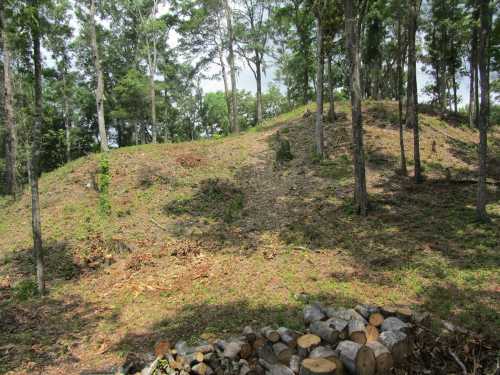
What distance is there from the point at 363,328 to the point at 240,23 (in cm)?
2908

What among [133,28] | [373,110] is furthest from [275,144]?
[133,28]

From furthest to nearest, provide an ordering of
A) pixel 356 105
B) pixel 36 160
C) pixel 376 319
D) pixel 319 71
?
pixel 319 71, pixel 356 105, pixel 36 160, pixel 376 319

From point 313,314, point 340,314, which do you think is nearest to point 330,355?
point 340,314

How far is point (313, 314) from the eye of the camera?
5918 mm

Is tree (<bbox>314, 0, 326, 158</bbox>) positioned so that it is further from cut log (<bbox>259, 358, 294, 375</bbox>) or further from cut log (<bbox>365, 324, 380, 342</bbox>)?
cut log (<bbox>259, 358, 294, 375</bbox>)

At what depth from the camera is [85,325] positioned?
794 centimetres

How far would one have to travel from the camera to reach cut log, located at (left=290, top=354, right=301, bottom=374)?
188 inches

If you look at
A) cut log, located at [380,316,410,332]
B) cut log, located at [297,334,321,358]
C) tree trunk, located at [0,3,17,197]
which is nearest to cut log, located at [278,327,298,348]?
cut log, located at [297,334,321,358]

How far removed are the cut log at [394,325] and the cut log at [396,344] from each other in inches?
5.5

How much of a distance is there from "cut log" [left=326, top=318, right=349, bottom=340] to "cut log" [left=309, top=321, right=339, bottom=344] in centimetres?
5

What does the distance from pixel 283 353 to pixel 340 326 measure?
1.03 m

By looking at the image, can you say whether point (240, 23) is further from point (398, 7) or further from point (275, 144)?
point (398, 7)

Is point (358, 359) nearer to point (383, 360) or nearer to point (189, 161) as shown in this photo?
point (383, 360)

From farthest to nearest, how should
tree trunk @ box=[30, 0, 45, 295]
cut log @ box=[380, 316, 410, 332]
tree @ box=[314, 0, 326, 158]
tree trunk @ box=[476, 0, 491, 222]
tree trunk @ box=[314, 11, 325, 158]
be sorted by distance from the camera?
1. tree trunk @ box=[314, 11, 325, 158]
2. tree @ box=[314, 0, 326, 158]
3. tree trunk @ box=[476, 0, 491, 222]
4. tree trunk @ box=[30, 0, 45, 295]
5. cut log @ box=[380, 316, 410, 332]
